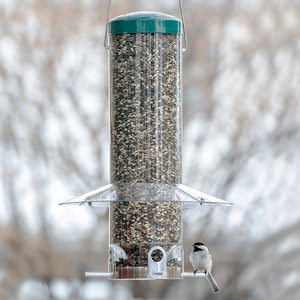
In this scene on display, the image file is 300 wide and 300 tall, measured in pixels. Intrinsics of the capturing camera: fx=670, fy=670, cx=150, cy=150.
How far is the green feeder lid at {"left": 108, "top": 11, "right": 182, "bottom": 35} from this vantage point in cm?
320

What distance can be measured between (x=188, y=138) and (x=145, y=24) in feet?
9.65

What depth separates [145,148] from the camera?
3186 millimetres

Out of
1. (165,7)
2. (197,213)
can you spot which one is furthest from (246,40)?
(197,213)

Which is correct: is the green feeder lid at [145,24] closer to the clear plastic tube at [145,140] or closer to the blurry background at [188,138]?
the clear plastic tube at [145,140]

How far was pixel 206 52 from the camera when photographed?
6.25 metres

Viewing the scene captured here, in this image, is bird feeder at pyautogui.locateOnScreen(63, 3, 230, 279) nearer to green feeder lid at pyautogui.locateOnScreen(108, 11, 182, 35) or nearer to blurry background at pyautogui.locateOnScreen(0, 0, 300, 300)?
green feeder lid at pyautogui.locateOnScreen(108, 11, 182, 35)

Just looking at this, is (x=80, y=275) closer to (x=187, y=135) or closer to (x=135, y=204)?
(x=187, y=135)

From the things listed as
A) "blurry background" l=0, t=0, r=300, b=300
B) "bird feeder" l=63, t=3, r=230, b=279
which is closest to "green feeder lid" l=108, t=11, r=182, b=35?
"bird feeder" l=63, t=3, r=230, b=279

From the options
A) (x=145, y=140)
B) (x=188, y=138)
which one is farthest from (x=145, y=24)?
(x=188, y=138)

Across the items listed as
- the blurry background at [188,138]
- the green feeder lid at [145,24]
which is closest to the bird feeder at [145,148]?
the green feeder lid at [145,24]

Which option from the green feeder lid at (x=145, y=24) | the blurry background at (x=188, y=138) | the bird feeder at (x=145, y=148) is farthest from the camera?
the blurry background at (x=188, y=138)

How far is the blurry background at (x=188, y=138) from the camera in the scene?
20.1ft

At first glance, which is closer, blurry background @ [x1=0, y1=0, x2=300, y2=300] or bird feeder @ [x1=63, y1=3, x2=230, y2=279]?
bird feeder @ [x1=63, y1=3, x2=230, y2=279]

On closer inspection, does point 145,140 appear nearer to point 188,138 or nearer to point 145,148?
point 145,148
